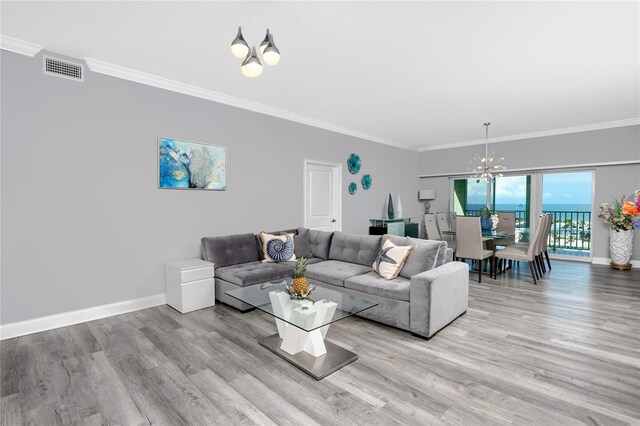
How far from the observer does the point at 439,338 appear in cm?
287

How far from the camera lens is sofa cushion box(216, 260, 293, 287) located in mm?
3584

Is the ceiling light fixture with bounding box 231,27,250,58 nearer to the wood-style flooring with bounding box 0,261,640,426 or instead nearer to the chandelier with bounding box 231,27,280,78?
the chandelier with bounding box 231,27,280,78

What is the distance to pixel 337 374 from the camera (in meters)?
2.27

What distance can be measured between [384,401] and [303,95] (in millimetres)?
3681

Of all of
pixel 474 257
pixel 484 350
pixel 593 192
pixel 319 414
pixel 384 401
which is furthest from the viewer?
pixel 593 192

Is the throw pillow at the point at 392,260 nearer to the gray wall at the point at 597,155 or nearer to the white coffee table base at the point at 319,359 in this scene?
the white coffee table base at the point at 319,359

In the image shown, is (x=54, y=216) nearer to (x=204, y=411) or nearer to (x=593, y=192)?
(x=204, y=411)

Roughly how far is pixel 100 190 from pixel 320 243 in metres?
2.77

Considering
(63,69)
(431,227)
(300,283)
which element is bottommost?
(300,283)

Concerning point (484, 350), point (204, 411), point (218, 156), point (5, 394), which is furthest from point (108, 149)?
point (484, 350)

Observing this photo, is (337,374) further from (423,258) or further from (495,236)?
(495,236)

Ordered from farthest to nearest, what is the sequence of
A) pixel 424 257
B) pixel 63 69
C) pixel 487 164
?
pixel 487 164 → pixel 424 257 → pixel 63 69

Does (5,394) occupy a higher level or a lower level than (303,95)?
lower

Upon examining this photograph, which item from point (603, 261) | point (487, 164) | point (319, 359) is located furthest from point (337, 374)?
point (603, 261)
